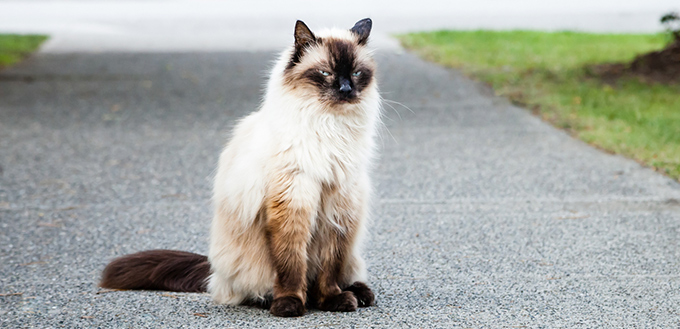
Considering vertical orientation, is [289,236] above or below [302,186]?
below

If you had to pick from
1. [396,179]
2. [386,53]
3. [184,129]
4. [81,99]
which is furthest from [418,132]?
[386,53]

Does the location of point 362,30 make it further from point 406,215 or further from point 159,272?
point 406,215

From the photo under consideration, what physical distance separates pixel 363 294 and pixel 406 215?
1.85 m

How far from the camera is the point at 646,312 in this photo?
362cm

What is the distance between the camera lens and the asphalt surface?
3.71 metres

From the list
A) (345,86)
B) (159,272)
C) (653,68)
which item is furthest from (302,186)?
(653,68)

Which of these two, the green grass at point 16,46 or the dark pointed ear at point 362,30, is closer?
the dark pointed ear at point 362,30

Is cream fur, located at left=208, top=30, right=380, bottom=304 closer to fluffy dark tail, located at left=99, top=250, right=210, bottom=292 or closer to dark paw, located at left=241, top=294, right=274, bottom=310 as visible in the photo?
dark paw, located at left=241, top=294, right=274, bottom=310

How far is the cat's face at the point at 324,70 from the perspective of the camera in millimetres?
3469

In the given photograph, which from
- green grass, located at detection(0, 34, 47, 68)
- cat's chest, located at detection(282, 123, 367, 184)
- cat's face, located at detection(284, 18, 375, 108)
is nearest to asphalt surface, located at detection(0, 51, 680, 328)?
cat's chest, located at detection(282, 123, 367, 184)

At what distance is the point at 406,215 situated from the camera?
5.57 m

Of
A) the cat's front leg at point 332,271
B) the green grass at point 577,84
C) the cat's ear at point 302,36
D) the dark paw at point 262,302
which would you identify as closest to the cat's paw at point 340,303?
the cat's front leg at point 332,271

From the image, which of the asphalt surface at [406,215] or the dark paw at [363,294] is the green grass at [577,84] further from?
the dark paw at [363,294]

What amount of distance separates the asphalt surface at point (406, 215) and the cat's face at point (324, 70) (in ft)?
3.58
